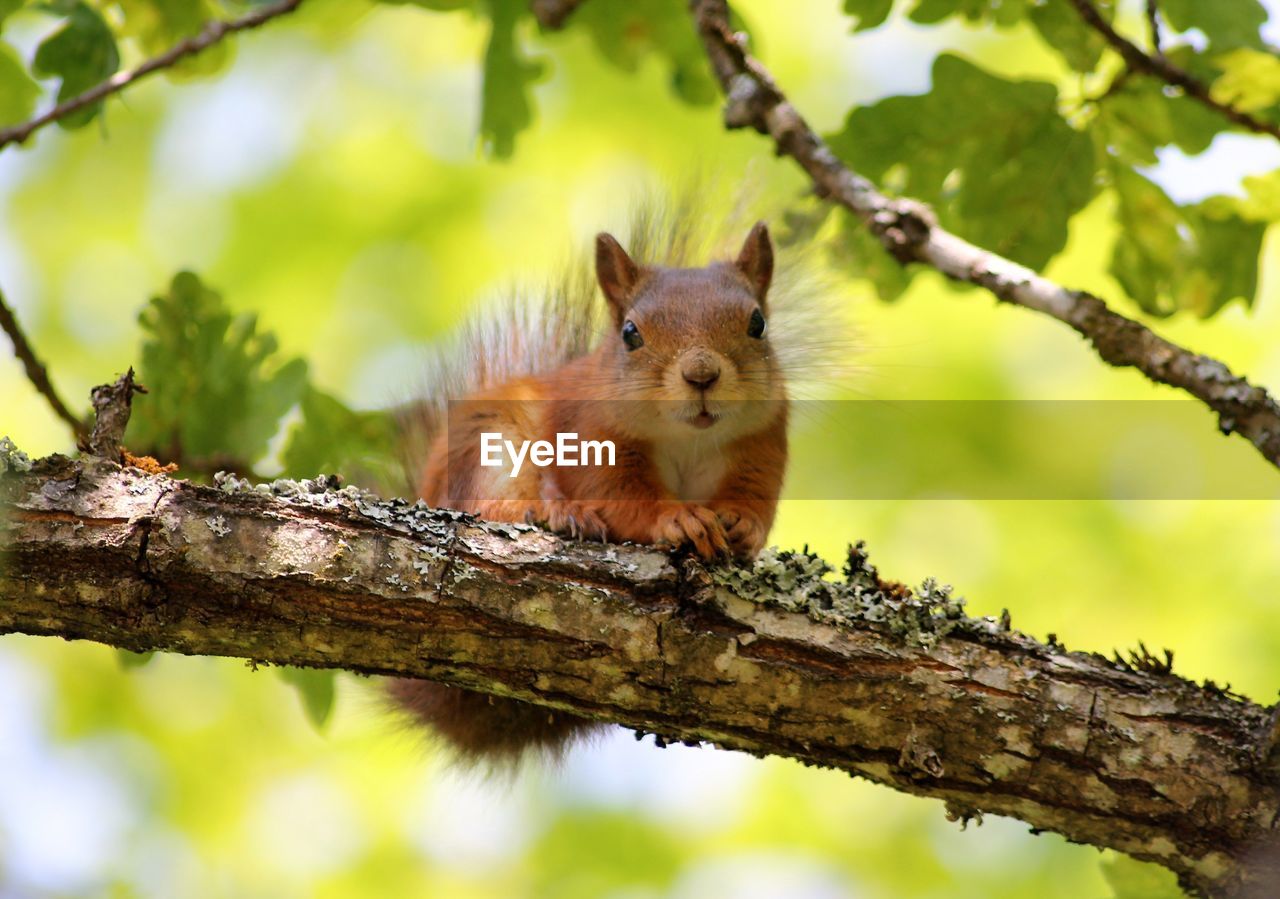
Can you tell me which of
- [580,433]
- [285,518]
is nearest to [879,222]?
[580,433]

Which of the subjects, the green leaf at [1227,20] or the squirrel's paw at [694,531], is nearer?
the squirrel's paw at [694,531]

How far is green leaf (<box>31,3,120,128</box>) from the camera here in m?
3.63

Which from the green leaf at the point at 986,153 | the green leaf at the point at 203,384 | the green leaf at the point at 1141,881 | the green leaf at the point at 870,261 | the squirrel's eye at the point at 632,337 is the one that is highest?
the green leaf at the point at 986,153

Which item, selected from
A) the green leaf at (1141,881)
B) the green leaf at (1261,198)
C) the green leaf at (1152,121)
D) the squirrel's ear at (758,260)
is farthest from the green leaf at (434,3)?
the green leaf at (1141,881)

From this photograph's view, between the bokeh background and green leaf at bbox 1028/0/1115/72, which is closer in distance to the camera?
green leaf at bbox 1028/0/1115/72

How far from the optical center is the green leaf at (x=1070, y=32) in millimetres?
3564

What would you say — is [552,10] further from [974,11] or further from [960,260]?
[960,260]

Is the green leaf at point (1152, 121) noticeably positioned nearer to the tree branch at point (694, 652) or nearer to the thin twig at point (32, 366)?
the tree branch at point (694, 652)

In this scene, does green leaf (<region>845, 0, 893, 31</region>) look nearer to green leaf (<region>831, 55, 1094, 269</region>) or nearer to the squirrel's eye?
green leaf (<region>831, 55, 1094, 269</region>)

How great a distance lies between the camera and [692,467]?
3973mm

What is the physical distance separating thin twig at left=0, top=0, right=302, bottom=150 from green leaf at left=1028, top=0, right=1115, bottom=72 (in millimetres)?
2178

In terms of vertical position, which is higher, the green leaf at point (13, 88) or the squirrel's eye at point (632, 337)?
the green leaf at point (13, 88)

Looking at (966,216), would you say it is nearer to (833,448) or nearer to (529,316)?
(529,316)

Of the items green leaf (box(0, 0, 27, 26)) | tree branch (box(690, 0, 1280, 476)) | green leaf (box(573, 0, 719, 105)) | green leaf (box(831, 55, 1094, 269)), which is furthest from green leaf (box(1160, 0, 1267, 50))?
green leaf (box(0, 0, 27, 26))
